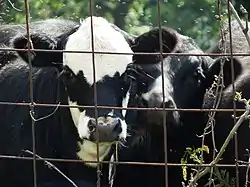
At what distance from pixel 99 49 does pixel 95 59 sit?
16 centimetres

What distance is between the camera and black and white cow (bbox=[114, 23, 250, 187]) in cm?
556

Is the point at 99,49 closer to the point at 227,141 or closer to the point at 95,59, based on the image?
the point at 95,59

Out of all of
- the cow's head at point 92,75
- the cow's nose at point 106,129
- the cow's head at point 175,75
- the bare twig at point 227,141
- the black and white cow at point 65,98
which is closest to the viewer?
the bare twig at point 227,141

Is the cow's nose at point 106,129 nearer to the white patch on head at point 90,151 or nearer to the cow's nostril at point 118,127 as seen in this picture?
the cow's nostril at point 118,127

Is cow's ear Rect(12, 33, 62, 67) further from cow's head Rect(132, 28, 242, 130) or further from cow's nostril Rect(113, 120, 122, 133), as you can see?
cow's nostril Rect(113, 120, 122, 133)

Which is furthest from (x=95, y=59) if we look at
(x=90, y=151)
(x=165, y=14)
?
(x=165, y=14)

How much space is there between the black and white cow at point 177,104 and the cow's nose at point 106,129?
2.02ft

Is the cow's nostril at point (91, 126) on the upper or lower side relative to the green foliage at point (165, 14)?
lower

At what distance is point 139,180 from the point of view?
595 cm

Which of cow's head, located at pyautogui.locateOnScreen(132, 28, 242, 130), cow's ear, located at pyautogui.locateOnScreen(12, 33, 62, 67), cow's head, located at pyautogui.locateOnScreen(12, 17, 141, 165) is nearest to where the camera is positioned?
cow's head, located at pyautogui.locateOnScreen(12, 17, 141, 165)

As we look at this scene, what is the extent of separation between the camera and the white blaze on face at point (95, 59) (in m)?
5.12

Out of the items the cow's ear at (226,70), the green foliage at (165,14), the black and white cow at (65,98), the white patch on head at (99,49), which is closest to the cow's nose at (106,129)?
the black and white cow at (65,98)

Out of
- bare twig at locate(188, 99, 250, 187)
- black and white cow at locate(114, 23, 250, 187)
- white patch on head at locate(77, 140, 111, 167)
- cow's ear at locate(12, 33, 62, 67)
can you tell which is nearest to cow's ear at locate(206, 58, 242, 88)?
black and white cow at locate(114, 23, 250, 187)

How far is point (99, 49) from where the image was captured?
525 centimetres
